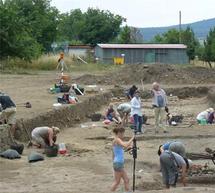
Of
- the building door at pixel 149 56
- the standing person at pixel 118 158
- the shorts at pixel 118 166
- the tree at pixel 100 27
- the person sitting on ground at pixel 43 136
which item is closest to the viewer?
the standing person at pixel 118 158

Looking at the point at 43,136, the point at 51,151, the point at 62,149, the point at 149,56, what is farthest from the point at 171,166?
the point at 149,56

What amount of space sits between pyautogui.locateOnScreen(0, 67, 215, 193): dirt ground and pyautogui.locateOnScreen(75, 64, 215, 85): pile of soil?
17618mm

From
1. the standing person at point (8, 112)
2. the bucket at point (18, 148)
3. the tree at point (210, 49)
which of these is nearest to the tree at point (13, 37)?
the tree at point (210, 49)

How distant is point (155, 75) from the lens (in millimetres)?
48688

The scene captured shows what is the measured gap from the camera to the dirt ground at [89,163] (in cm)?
1389

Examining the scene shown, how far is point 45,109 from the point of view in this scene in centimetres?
2591

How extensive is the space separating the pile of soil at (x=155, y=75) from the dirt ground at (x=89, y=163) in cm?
1762

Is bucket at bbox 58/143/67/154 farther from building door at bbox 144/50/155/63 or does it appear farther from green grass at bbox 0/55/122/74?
building door at bbox 144/50/155/63

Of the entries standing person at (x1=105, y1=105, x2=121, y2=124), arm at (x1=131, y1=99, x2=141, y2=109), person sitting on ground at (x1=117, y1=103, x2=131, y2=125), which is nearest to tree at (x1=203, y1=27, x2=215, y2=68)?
standing person at (x1=105, y1=105, x2=121, y2=124)

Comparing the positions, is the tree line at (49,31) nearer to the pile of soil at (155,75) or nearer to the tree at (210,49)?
the tree at (210,49)

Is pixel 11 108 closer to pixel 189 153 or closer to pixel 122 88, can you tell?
pixel 189 153

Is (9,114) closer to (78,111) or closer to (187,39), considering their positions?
(78,111)

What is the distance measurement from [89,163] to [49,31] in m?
56.6

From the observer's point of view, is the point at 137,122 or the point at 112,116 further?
the point at 112,116
